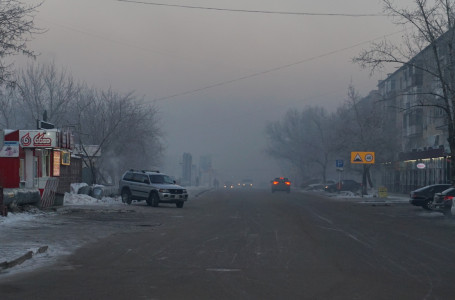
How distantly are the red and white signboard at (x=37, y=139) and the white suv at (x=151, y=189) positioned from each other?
6337mm

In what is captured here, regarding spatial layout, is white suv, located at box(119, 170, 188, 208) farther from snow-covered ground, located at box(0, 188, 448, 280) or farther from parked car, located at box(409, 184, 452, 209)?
parked car, located at box(409, 184, 452, 209)

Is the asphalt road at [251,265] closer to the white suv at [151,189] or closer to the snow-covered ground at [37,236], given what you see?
the snow-covered ground at [37,236]

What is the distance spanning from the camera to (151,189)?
→ 3597 cm

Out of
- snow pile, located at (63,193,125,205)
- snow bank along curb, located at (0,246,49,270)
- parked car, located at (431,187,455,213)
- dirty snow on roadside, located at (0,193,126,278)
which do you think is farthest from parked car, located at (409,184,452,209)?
snow bank along curb, located at (0,246,49,270)

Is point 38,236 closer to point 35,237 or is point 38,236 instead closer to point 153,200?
point 35,237

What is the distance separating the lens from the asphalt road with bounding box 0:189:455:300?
9.92 metres

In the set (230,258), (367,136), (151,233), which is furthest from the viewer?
(367,136)

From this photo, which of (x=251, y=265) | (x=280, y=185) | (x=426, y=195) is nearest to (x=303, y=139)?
(x=280, y=185)

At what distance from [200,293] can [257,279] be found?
5.49 feet

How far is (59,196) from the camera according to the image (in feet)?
101

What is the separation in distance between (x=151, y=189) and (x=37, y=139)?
7.21 metres

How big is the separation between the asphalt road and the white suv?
12.5 metres

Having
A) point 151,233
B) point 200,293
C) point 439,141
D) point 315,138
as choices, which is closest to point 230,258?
point 200,293

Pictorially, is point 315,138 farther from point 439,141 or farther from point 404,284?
point 404,284
